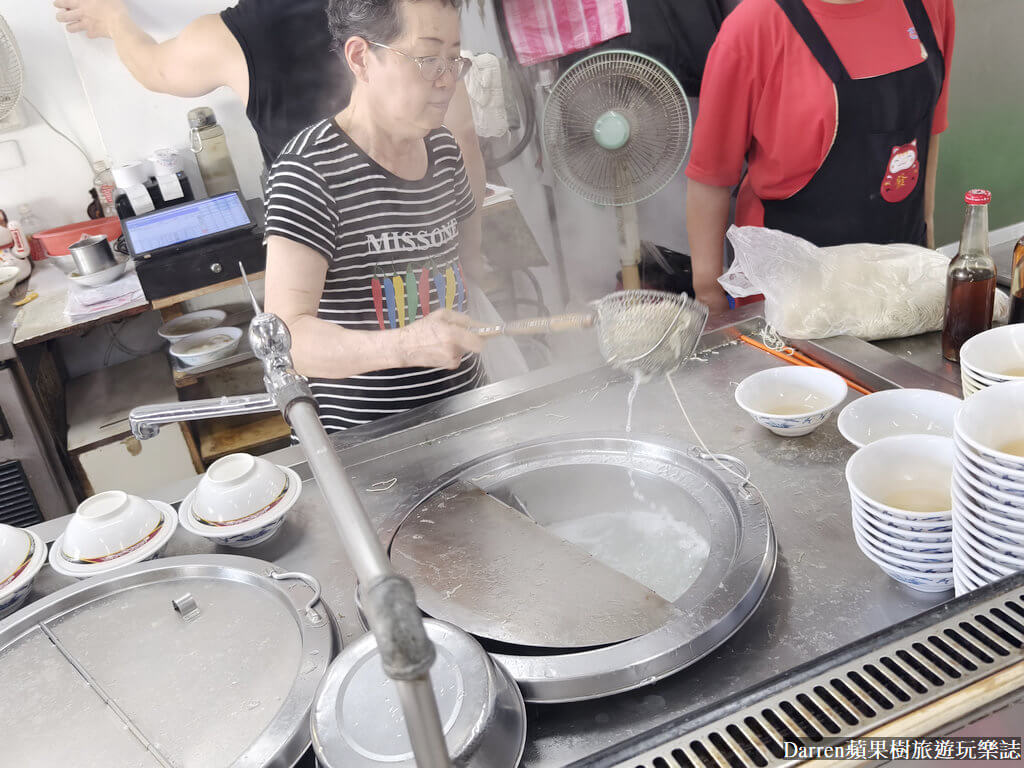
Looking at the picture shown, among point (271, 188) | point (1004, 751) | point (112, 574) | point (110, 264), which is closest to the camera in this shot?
point (1004, 751)

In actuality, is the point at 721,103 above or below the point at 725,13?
below

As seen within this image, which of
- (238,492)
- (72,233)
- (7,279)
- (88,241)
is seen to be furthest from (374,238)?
(7,279)

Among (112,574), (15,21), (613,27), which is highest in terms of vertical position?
(15,21)

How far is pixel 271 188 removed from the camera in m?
1.79

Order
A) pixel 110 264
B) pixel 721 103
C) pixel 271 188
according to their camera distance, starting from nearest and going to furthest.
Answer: pixel 271 188
pixel 721 103
pixel 110 264

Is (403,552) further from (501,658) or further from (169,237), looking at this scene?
(169,237)

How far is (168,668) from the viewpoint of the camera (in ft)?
3.48

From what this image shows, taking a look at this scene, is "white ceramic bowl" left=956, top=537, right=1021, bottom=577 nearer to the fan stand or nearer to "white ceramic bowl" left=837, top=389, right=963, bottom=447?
"white ceramic bowl" left=837, top=389, right=963, bottom=447

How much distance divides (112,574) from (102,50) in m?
1.38

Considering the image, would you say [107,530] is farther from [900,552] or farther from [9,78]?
[9,78]

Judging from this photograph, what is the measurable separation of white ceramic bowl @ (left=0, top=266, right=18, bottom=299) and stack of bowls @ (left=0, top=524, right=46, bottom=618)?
2.05 meters

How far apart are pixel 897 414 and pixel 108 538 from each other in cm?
135

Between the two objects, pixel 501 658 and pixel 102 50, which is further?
pixel 102 50

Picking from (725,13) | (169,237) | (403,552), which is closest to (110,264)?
(169,237)
